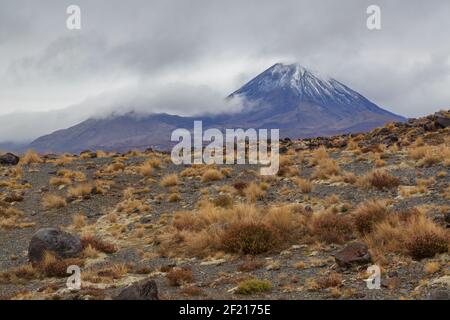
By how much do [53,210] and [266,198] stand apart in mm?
10232

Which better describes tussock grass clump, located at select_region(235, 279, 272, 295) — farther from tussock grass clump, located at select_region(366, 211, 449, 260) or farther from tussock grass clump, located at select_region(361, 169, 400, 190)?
tussock grass clump, located at select_region(361, 169, 400, 190)

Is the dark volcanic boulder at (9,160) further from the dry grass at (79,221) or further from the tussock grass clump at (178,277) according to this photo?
the tussock grass clump at (178,277)

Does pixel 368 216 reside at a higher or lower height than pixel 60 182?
lower

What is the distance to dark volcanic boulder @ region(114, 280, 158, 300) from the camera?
9.34 metres

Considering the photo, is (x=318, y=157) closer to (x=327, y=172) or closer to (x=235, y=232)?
(x=327, y=172)

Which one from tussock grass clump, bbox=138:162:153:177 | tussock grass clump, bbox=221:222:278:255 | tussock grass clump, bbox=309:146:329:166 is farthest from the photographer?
tussock grass clump, bbox=138:162:153:177

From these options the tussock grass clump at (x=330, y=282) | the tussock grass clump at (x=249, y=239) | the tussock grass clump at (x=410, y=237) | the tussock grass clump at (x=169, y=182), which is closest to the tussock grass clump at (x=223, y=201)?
the tussock grass clump at (x=169, y=182)

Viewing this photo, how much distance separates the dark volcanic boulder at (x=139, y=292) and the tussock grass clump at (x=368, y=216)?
282 inches

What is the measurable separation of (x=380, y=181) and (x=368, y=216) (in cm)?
566

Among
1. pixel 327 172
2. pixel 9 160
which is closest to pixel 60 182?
pixel 9 160

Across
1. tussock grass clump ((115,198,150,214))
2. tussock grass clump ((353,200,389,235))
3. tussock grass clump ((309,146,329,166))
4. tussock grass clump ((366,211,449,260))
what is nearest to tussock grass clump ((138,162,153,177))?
tussock grass clump ((115,198,150,214))

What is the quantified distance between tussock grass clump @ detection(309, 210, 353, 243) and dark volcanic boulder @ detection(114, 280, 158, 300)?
6378 millimetres

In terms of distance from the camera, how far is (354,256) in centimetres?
1198
